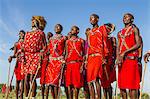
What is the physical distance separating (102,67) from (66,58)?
273 centimetres

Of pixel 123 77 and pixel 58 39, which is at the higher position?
pixel 58 39

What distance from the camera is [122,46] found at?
1029cm

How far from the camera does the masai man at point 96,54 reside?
10492mm

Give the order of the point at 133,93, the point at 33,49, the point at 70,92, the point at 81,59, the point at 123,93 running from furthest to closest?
the point at 81,59 < the point at 70,92 < the point at 33,49 < the point at 123,93 < the point at 133,93

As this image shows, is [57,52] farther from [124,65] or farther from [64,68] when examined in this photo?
[124,65]

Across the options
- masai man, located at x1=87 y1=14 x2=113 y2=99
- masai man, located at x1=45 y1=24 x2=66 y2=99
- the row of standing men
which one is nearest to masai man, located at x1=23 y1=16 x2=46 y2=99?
the row of standing men

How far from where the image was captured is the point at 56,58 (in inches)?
511

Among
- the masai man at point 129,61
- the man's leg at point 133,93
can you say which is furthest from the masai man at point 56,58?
the man's leg at point 133,93

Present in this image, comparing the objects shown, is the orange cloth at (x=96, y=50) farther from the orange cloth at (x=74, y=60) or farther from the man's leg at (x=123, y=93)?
the orange cloth at (x=74, y=60)

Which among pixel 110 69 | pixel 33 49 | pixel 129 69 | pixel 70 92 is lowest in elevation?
pixel 70 92

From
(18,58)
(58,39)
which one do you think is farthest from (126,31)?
(18,58)

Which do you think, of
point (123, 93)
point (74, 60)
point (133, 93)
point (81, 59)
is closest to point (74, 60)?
point (74, 60)

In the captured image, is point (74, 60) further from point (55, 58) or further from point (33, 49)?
point (33, 49)

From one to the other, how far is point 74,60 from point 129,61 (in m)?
3.27
